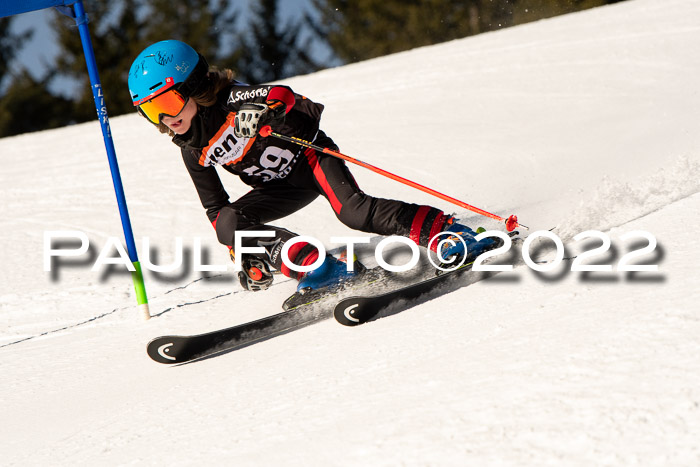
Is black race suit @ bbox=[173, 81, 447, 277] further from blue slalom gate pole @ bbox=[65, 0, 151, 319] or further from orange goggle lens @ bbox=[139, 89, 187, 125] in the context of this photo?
blue slalom gate pole @ bbox=[65, 0, 151, 319]

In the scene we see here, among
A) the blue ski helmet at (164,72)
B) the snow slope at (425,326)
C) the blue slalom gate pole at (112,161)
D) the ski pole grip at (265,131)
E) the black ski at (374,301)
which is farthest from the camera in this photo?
the blue slalom gate pole at (112,161)

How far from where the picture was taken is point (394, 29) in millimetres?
30875

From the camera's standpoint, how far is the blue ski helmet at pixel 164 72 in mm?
3047

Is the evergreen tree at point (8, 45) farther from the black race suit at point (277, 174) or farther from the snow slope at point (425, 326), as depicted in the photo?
the black race suit at point (277, 174)

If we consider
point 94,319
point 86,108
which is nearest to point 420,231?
point 94,319

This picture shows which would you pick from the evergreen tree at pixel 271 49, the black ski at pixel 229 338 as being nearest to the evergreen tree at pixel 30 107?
the evergreen tree at pixel 271 49

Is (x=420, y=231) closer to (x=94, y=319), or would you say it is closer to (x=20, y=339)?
(x=94, y=319)

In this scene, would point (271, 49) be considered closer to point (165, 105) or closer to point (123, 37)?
point (123, 37)

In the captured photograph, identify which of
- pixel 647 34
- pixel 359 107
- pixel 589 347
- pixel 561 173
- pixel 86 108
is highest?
pixel 86 108

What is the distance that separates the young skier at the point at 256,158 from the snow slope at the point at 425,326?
0.39 m

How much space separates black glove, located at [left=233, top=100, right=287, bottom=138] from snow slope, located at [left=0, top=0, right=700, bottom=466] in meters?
0.93

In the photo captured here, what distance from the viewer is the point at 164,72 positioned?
3.05m

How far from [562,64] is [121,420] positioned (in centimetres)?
763

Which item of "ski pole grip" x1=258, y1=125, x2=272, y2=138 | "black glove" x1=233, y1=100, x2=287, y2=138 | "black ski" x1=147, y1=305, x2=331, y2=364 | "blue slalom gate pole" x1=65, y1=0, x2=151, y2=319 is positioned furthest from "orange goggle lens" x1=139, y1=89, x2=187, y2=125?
"black ski" x1=147, y1=305, x2=331, y2=364
